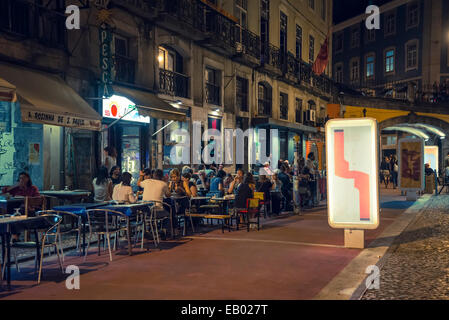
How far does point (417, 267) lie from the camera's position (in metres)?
6.64

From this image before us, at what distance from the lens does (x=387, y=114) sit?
109 ft

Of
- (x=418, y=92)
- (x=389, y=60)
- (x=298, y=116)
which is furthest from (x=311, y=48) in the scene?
(x=389, y=60)

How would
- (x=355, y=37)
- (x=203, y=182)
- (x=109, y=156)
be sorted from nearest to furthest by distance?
(x=109, y=156)
(x=203, y=182)
(x=355, y=37)

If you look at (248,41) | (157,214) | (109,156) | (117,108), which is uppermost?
(248,41)

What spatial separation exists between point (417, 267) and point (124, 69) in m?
10.6

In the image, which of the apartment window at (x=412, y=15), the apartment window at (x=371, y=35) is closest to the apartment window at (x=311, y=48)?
the apartment window at (x=412, y=15)

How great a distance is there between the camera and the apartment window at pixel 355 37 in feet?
149

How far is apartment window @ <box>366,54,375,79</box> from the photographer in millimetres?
44062

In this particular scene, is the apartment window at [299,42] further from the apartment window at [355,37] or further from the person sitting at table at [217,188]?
the apartment window at [355,37]

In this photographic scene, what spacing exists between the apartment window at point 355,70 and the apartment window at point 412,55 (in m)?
6.14

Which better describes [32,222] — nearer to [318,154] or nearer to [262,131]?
[262,131]

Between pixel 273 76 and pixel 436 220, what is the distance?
13537mm

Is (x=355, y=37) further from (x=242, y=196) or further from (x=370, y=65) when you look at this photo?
(x=242, y=196)

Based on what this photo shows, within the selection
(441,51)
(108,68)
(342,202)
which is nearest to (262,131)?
(108,68)
